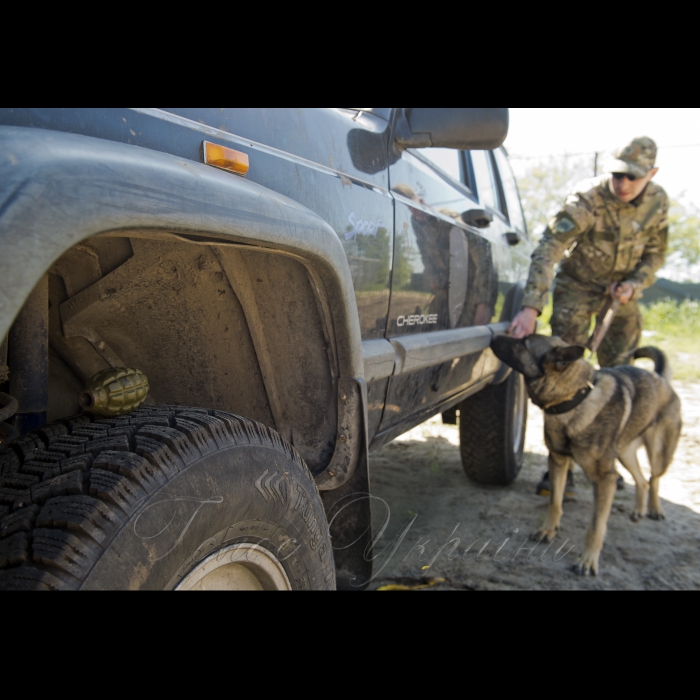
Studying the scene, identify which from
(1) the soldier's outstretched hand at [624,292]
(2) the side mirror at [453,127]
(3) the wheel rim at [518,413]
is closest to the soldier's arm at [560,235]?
(1) the soldier's outstretched hand at [624,292]

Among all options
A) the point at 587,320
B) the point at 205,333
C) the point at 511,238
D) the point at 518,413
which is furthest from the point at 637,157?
the point at 205,333

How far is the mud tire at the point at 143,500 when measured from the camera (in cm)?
84

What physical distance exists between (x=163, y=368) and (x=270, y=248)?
0.49 metres

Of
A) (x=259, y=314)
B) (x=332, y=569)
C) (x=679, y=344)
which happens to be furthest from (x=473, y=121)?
(x=679, y=344)

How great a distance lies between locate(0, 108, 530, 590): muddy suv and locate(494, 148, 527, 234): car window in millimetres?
2265

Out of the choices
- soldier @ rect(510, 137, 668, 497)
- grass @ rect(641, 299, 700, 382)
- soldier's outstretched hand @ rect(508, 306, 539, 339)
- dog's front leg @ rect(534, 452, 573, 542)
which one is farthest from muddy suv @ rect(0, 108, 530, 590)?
grass @ rect(641, 299, 700, 382)

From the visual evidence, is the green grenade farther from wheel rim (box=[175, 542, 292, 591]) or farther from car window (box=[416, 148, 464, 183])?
car window (box=[416, 148, 464, 183])

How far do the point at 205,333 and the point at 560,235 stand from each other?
10.4ft

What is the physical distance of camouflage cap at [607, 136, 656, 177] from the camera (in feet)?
12.0

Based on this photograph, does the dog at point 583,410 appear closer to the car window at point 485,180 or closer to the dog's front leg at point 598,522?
the dog's front leg at point 598,522

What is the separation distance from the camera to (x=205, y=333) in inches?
56.0

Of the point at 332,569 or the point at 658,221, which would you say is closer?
the point at 332,569

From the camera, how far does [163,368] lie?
146 centimetres

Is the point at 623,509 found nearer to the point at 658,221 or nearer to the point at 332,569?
the point at 658,221
